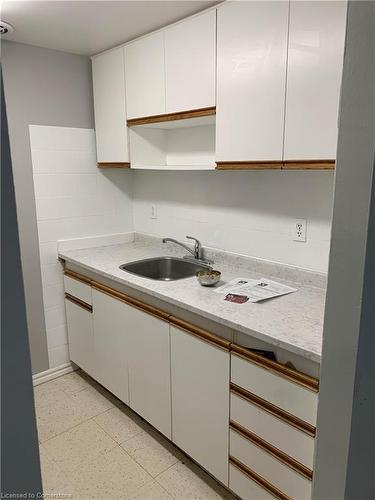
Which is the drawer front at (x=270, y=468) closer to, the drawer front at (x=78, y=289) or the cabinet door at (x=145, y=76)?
the drawer front at (x=78, y=289)

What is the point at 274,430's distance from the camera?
4.68ft

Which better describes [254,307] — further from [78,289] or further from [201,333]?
[78,289]

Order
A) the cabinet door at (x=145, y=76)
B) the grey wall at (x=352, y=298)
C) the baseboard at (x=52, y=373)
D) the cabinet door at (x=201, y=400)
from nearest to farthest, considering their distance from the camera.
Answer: the grey wall at (x=352, y=298) < the cabinet door at (x=201, y=400) < the cabinet door at (x=145, y=76) < the baseboard at (x=52, y=373)

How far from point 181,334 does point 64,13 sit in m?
1.71

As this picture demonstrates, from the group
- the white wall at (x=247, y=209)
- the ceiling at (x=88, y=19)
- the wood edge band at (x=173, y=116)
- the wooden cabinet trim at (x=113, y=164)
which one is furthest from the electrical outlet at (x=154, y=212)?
the ceiling at (x=88, y=19)

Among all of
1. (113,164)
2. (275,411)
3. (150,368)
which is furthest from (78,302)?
(275,411)

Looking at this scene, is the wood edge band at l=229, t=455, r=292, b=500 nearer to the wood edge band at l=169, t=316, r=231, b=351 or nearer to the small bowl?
the wood edge band at l=169, t=316, r=231, b=351

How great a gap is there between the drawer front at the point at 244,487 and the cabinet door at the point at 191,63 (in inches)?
68.4

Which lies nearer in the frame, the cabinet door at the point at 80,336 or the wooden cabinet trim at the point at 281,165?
the wooden cabinet trim at the point at 281,165

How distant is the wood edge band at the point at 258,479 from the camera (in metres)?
1.46

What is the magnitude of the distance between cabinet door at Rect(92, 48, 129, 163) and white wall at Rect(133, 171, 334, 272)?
1.21 feet

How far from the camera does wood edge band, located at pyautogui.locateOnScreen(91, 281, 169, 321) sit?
1889 millimetres

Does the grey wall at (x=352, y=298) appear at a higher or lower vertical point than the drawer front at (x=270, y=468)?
higher

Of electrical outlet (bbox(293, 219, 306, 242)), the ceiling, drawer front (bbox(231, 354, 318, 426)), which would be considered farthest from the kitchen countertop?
the ceiling
